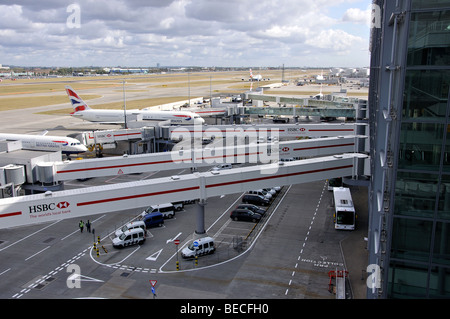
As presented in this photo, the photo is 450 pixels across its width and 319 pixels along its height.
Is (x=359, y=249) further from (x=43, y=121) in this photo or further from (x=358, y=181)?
(x=43, y=121)

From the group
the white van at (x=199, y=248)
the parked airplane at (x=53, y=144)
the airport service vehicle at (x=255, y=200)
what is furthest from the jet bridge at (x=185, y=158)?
the parked airplane at (x=53, y=144)

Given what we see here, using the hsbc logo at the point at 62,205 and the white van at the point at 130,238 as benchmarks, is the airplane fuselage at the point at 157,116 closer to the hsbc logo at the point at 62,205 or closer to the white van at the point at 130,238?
the white van at the point at 130,238

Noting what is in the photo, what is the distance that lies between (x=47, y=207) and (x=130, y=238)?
9.57 metres

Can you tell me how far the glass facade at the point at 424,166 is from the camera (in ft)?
43.7

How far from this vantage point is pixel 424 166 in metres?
14.0

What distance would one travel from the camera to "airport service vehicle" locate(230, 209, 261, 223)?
42.6 meters

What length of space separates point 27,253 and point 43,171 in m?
8.27

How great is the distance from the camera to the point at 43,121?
355 feet

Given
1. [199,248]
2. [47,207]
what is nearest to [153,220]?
[199,248]

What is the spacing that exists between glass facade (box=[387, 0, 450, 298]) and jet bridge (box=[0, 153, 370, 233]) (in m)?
19.4

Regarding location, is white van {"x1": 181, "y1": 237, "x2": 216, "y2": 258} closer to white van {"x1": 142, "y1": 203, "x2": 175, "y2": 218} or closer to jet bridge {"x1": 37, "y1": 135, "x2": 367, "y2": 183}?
white van {"x1": 142, "y1": 203, "x2": 175, "y2": 218}

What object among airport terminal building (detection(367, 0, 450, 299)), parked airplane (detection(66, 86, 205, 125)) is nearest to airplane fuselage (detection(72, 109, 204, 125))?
parked airplane (detection(66, 86, 205, 125))

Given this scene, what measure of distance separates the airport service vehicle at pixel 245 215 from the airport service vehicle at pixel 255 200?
16.9ft

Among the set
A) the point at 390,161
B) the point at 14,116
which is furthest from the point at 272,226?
the point at 14,116
